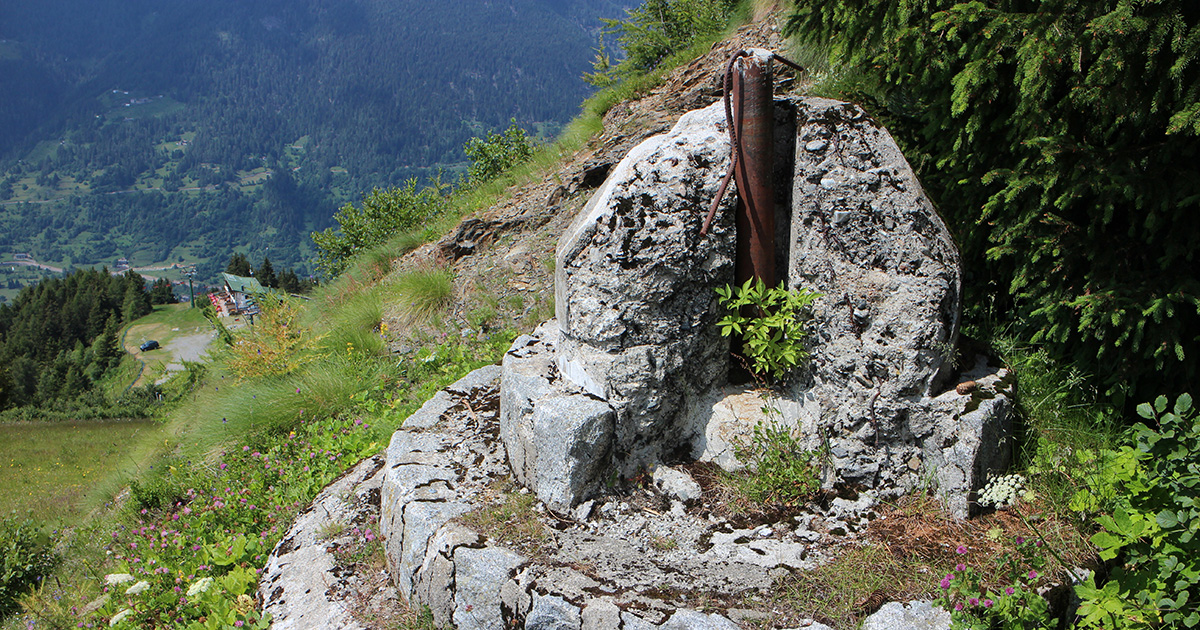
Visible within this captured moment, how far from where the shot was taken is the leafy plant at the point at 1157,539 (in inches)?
107

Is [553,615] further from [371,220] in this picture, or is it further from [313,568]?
[371,220]

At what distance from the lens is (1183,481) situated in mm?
2727

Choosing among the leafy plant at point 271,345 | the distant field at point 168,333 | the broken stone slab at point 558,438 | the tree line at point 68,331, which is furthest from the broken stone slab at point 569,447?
the distant field at point 168,333

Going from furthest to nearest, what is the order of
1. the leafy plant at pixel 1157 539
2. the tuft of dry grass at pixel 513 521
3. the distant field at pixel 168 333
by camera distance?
1. the distant field at pixel 168 333
2. the tuft of dry grass at pixel 513 521
3. the leafy plant at pixel 1157 539

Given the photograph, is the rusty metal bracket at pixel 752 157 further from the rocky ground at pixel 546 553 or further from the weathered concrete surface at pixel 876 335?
the rocky ground at pixel 546 553

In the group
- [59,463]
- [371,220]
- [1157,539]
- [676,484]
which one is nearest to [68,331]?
[59,463]

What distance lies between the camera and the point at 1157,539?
9.22ft

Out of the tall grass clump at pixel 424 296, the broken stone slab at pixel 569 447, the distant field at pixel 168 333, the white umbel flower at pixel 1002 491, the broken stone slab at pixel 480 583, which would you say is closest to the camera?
the broken stone slab at pixel 480 583

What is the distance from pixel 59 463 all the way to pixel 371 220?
12.2 m

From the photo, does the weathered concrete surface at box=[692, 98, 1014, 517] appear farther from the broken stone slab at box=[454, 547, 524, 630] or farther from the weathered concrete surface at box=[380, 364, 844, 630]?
the broken stone slab at box=[454, 547, 524, 630]

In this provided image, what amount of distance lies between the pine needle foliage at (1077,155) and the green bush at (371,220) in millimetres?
18178

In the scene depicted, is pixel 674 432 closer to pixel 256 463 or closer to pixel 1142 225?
pixel 1142 225

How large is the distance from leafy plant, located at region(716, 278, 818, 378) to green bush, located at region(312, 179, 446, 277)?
59.8 ft

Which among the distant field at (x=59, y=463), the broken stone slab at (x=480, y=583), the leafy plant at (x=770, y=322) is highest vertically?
the leafy plant at (x=770, y=322)
